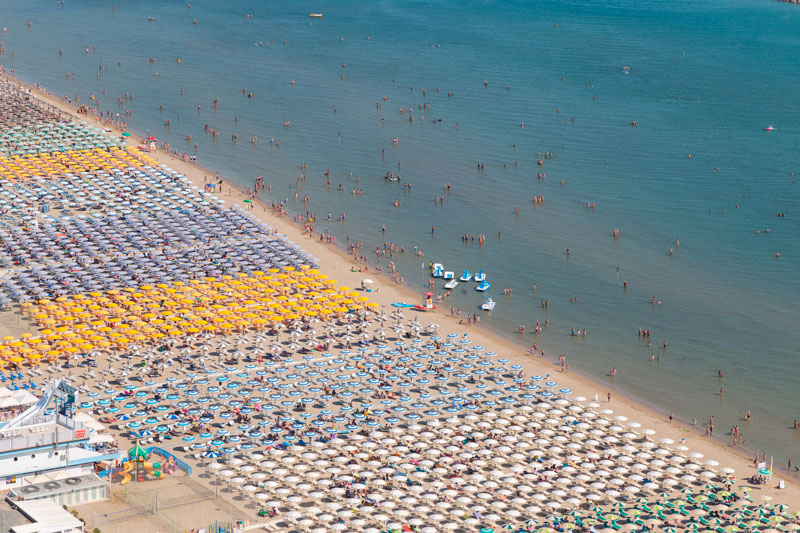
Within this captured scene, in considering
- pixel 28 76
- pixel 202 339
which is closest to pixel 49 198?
pixel 202 339

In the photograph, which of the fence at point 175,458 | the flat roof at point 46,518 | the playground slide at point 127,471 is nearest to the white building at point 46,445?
the playground slide at point 127,471

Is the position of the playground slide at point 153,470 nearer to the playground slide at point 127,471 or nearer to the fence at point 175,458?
the playground slide at point 127,471

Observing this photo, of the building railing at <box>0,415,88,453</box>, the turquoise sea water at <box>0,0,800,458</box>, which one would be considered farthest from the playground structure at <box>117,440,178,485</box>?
the turquoise sea water at <box>0,0,800,458</box>

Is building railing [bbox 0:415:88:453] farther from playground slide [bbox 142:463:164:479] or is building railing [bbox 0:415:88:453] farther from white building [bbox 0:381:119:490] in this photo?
playground slide [bbox 142:463:164:479]

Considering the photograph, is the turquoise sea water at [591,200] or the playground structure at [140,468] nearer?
the playground structure at [140,468]

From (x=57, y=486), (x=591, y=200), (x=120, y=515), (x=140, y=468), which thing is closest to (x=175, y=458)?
(x=140, y=468)

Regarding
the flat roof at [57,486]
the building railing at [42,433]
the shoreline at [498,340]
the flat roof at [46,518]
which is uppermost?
the building railing at [42,433]

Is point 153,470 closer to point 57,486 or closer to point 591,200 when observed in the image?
point 57,486
